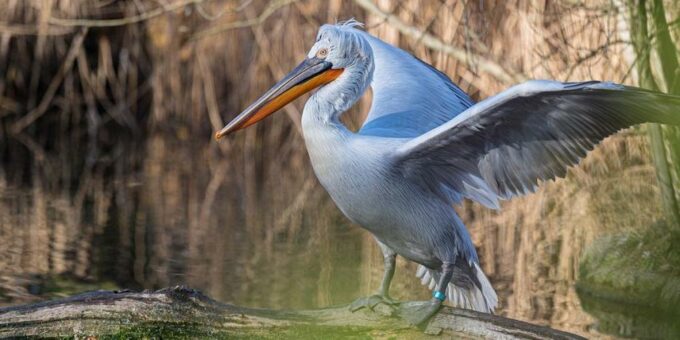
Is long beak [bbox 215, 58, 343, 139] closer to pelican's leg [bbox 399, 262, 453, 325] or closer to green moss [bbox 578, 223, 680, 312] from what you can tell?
pelican's leg [bbox 399, 262, 453, 325]

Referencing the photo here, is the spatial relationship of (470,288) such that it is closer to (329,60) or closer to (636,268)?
(329,60)

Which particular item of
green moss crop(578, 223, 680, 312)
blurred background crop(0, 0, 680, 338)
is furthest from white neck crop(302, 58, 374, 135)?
green moss crop(578, 223, 680, 312)

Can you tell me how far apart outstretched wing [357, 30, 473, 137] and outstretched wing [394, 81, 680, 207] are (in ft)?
1.05

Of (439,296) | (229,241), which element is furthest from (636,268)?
(439,296)

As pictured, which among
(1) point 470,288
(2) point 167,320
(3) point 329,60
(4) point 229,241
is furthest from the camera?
(4) point 229,241

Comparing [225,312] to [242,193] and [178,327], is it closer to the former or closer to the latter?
[178,327]

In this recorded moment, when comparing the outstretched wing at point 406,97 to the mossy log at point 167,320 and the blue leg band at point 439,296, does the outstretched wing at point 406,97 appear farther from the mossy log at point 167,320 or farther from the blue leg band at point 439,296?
the mossy log at point 167,320

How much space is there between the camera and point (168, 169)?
10867mm

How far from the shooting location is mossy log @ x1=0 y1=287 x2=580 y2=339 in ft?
13.0

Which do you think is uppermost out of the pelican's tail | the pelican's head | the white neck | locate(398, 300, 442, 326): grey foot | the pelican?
the pelican's head

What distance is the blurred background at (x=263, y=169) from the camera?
684 centimetres

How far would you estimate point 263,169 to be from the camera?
36.2 ft

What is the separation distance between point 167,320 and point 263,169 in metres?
A: 7.06

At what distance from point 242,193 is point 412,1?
7.39 feet
